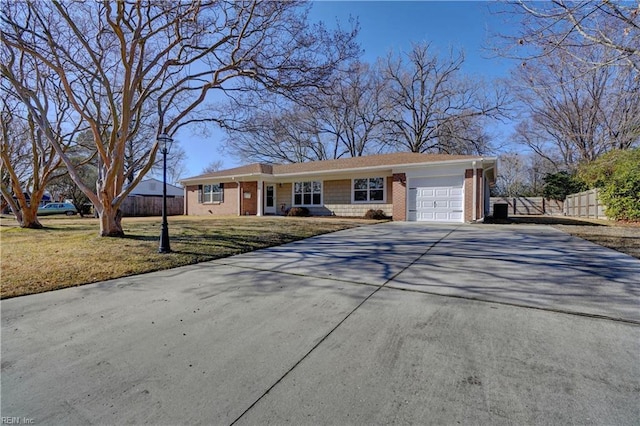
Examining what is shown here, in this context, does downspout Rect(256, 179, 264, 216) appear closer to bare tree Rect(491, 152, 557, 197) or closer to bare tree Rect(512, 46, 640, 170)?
bare tree Rect(512, 46, 640, 170)

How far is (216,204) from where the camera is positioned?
21438 millimetres

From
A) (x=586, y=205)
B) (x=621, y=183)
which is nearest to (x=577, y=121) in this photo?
(x=586, y=205)

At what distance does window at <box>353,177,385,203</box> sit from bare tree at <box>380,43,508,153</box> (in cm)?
1242

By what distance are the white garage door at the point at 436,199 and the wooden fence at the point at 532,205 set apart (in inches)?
610

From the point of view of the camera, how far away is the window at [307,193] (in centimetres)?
1838

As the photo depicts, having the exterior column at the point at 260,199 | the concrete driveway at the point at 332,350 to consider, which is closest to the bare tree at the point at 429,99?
the exterior column at the point at 260,199

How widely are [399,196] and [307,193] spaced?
20.1ft

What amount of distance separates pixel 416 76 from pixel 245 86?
20.9 m

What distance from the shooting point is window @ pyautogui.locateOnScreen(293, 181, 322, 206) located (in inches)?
724

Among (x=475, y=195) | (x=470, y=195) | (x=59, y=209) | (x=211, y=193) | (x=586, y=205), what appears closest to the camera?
(x=475, y=195)

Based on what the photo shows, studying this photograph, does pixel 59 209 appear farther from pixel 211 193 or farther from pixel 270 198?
pixel 270 198

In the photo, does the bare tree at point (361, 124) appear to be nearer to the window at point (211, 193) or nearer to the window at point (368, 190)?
the window at point (368, 190)

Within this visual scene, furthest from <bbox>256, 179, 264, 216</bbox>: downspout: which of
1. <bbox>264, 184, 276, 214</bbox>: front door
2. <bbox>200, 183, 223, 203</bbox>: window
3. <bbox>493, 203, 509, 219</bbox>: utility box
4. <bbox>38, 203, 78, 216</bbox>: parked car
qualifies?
<bbox>38, 203, 78, 216</bbox>: parked car

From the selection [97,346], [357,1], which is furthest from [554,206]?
[97,346]
